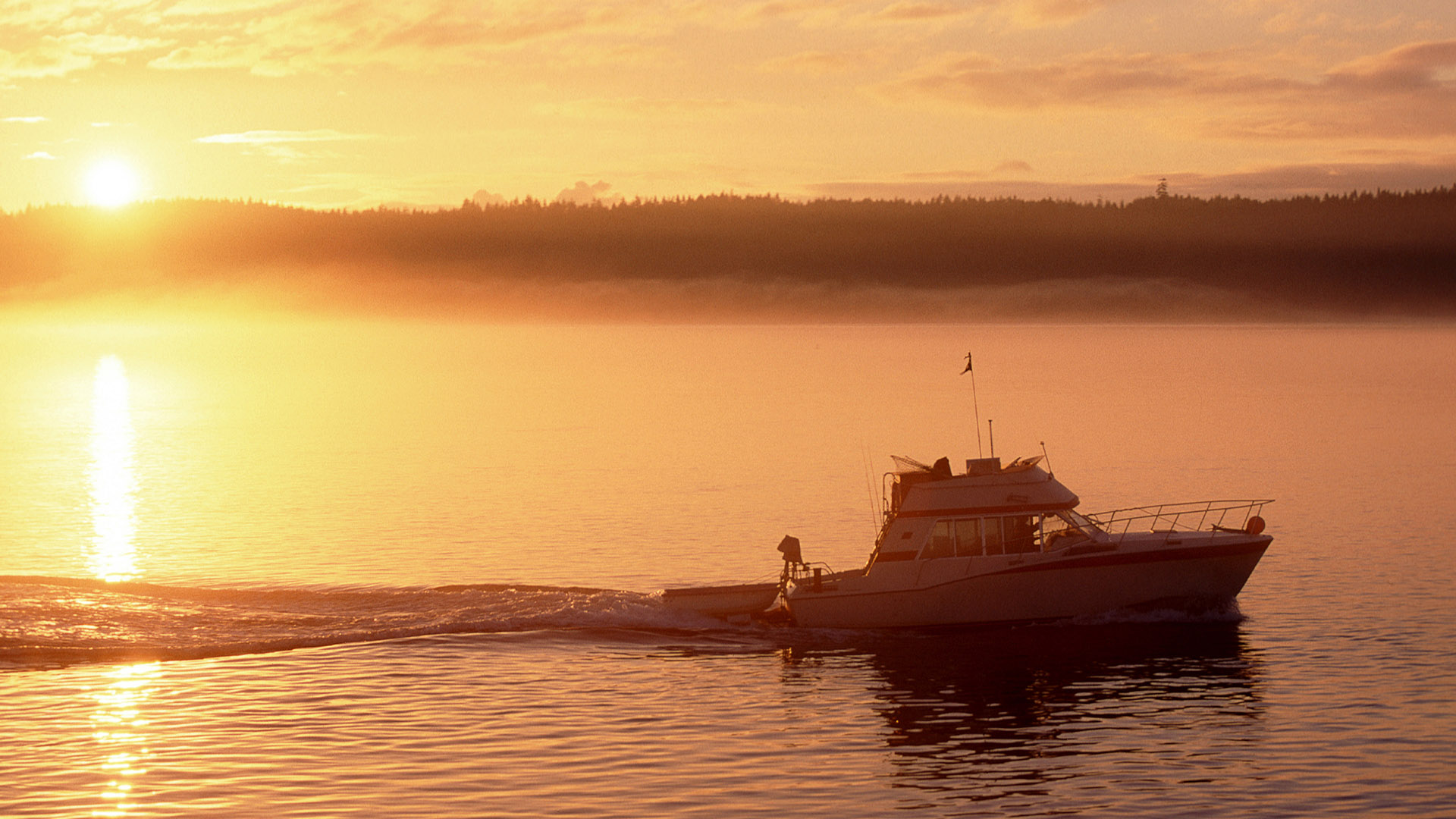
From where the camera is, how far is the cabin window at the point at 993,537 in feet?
119

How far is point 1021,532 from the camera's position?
36.3 m

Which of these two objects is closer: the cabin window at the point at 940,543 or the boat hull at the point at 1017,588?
the boat hull at the point at 1017,588

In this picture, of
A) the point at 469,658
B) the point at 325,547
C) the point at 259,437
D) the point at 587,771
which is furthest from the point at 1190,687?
the point at 259,437

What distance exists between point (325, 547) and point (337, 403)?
8424 cm

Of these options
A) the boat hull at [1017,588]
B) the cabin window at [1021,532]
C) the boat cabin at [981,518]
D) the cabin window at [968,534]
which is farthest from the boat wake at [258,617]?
the cabin window at [1021,532]

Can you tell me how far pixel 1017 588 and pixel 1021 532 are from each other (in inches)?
53.6

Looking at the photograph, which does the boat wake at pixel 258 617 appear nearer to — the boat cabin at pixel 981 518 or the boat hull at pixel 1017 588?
the boat hull at pixel 1017 588

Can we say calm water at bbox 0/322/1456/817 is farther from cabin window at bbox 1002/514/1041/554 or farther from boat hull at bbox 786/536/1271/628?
cabin window at bbox 1002/514/1041/554

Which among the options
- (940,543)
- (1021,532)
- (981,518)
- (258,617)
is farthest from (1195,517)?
(258,617)

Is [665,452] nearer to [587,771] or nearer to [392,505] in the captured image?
[392,505]

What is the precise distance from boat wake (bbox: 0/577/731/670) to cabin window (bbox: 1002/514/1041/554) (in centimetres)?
731

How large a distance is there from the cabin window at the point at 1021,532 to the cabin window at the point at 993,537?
13 cm

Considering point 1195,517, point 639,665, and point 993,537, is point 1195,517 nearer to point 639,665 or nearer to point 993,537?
point 993,537

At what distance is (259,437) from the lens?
9569 cm
